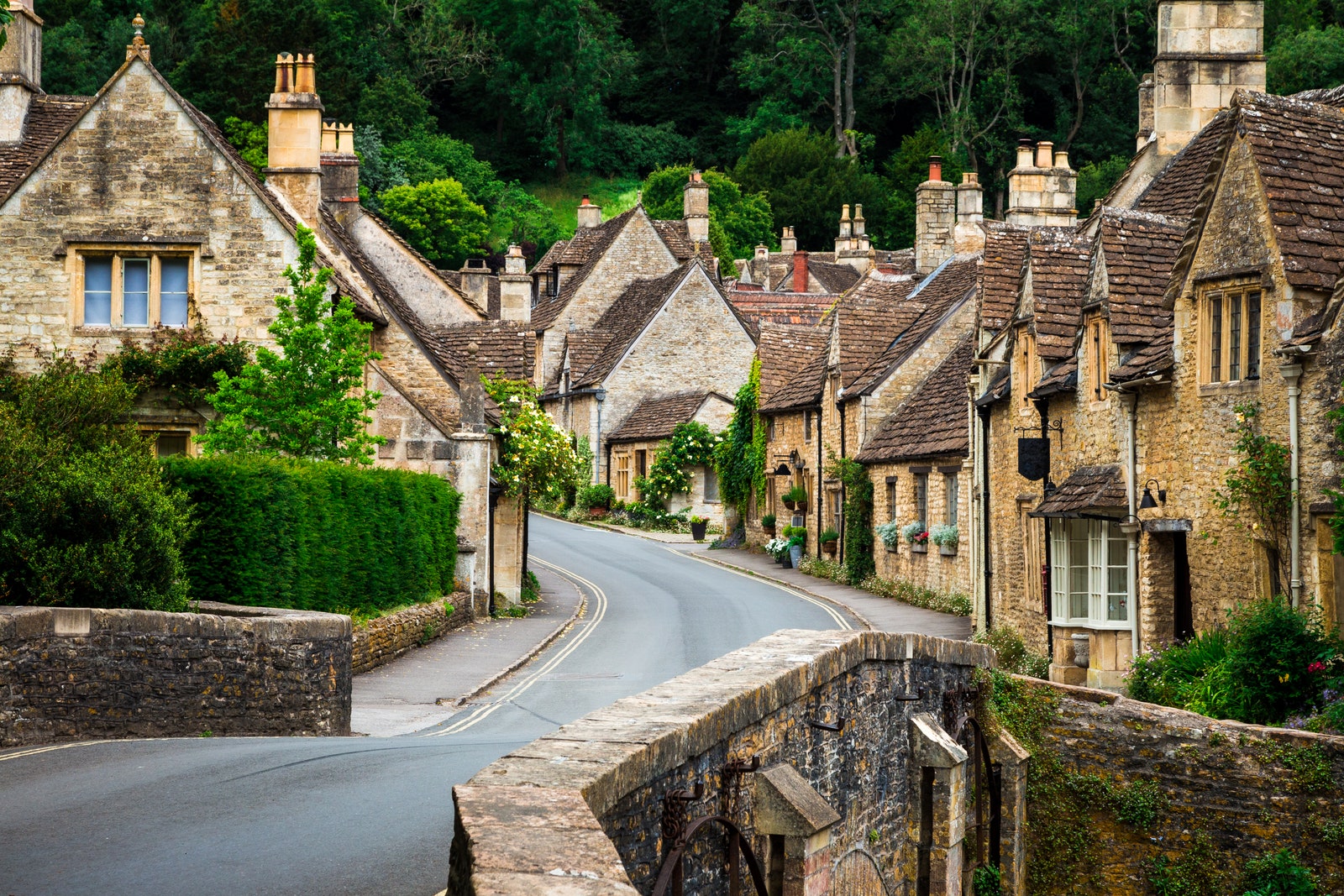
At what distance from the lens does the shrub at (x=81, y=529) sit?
1379 cm

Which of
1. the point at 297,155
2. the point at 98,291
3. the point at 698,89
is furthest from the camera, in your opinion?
the point at 698,89

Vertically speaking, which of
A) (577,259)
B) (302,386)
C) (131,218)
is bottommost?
(302,386)

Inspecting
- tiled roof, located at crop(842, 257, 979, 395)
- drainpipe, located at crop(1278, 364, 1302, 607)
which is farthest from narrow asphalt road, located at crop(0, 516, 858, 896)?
tiled roof, located at crop(842, 257, 979, 395)

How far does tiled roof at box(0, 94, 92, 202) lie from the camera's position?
2498 cm

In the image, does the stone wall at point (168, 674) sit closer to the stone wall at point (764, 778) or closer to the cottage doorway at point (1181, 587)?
the stone wall at point (764, 778)

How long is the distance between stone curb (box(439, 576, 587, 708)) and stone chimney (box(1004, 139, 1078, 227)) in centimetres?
1243

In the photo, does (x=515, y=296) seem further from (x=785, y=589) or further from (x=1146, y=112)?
(x=1146, y=112)

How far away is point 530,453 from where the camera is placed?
31094 mm

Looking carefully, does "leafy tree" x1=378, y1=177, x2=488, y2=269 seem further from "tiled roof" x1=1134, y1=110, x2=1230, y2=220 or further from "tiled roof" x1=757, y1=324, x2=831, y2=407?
"tiled roof" x1=1134, y1=110, x2=1230, y2=220

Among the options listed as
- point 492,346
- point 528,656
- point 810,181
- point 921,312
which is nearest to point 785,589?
point 921,312

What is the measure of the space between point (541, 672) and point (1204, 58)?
15.1m

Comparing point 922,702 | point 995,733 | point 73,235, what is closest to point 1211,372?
point 995,733

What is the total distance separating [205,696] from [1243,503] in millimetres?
11768

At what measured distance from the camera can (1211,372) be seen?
1866 cm
